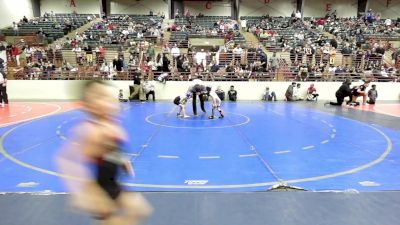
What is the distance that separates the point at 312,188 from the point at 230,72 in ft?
46.3

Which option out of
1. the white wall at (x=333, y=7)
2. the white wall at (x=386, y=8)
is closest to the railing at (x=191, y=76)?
the white wall at (x=333, y=7)

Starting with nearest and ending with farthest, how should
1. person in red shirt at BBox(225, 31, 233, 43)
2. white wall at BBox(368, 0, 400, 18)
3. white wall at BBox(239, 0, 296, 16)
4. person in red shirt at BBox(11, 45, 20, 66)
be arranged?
person in red shirt at BBox(11, 45, 20, 66) < person in red shirt at BBox(225, 31, 233, 43) < white wall at BBox(368, 0, 400, 18) < white wall at BBox(239, 0, 296, 16)

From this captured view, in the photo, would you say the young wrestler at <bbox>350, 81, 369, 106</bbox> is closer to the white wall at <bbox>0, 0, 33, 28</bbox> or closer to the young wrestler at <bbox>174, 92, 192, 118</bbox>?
the young wrestler at <bbox>174, 92, 192, 118</bbox>

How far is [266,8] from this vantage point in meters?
36.2

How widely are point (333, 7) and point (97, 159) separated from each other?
126ft

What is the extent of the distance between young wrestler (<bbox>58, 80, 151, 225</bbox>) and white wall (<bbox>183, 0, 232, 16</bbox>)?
115 ft

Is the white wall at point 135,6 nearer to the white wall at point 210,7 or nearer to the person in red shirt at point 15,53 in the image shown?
the white wall at point 210,7

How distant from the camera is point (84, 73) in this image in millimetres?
18906

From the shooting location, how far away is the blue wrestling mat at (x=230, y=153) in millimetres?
5820

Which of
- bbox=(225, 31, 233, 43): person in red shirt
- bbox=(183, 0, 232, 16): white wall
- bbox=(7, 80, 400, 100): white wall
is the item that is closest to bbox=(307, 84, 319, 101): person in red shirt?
bbox=(7, 80, 400, 100): white wall

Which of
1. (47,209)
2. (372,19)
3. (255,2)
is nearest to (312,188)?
(47,209)

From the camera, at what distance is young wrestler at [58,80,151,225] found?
2.66 metres

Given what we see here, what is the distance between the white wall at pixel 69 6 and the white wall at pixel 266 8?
49.4 feet

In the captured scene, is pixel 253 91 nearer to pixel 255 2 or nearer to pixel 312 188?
pixel 312 188
